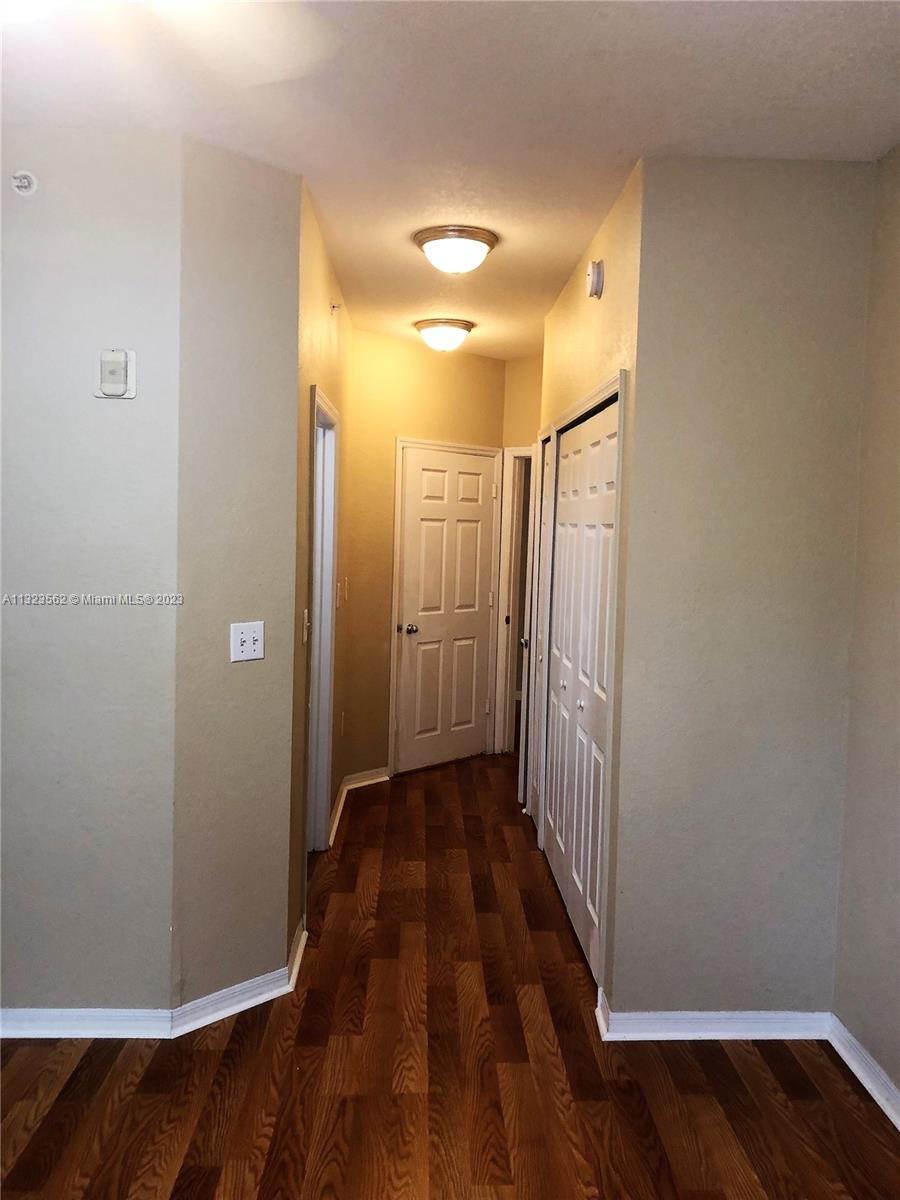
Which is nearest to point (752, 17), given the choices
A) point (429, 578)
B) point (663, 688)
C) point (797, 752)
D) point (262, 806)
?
point (663, 688)

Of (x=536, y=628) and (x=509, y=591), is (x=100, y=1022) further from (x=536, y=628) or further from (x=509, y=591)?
(x=509, y=591)

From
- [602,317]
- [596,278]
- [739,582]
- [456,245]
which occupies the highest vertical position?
[456,245]

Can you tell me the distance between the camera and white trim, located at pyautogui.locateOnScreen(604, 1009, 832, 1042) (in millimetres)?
2602

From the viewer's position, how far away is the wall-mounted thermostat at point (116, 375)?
2.41 meters

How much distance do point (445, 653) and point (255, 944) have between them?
2851 mm

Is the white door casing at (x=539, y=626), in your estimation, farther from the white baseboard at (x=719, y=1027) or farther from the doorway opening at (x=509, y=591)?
the white baseboard at (x=719, y=1027)

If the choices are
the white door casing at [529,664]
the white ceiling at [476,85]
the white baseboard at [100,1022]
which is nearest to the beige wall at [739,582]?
the white ceiling at [476,85]

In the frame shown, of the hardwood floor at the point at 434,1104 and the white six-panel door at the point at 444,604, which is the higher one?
the white six-panel door at the point at 444,604

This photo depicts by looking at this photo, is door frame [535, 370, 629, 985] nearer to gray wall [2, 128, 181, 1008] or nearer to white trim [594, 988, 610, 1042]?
white trim [594, 988, 610, 1042]

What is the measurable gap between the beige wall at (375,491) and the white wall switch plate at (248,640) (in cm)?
190

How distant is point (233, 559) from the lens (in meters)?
2.59

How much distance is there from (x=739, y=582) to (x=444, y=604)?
9.75ft

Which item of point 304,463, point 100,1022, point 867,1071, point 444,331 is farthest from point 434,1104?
point 444,331

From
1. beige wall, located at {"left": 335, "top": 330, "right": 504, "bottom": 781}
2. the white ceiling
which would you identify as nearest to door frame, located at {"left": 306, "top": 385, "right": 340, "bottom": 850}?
beige wall, located at {"left": 335, "top": 330, "right": 504, "bottom": 781}
